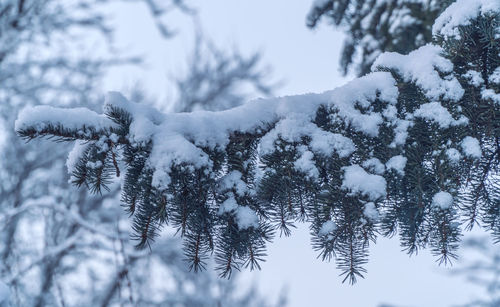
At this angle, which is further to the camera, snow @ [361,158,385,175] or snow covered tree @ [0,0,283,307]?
snow covered tree @ [0,0,283,307]

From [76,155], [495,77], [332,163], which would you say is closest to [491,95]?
[495,77]

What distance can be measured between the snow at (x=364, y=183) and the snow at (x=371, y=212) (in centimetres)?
2

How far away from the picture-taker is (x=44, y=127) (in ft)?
3.68

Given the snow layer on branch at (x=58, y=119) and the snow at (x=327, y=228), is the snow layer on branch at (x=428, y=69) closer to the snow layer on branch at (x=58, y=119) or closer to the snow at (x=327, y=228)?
the snow at (x=327, y=228)

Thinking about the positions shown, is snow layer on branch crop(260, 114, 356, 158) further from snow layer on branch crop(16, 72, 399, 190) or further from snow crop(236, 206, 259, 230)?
snow crop(236, 206, 259, 230)

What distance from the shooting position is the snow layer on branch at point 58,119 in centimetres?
111

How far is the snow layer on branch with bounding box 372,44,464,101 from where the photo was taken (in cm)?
125

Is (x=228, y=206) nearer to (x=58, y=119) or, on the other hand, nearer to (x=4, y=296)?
(x=58, y=119)

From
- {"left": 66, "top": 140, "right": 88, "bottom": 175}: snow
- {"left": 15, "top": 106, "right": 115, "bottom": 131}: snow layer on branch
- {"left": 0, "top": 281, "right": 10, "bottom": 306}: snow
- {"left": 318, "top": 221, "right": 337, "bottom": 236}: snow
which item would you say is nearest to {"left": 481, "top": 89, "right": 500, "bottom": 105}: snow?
{"left": 318, "top": 221, "right": 337, "bottom": 236}: snow

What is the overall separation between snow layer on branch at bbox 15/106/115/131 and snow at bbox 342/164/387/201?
0.74 meters

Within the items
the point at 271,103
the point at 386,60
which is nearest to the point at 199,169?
the point at 271,103

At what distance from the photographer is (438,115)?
4.02ft

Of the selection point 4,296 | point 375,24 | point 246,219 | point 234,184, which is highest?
point 375,24

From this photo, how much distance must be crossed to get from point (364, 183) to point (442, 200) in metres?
0.23
